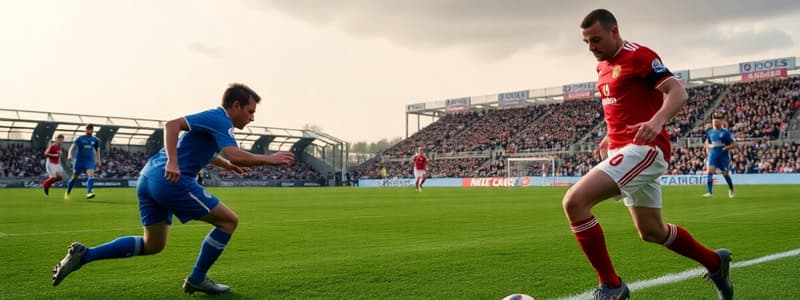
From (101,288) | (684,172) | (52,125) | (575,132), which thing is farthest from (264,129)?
(101,288)

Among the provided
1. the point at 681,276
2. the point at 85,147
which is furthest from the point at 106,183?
the point at 681,276

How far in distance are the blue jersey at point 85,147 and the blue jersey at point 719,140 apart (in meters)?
17.2

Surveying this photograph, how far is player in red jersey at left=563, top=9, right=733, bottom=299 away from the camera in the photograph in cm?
386

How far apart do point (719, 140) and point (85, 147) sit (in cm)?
1767

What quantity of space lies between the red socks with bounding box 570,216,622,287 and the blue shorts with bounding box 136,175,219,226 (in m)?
2.52

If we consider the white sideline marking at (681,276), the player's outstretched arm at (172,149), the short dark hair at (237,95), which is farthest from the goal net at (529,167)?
the player's outstretched arm at (172,149)

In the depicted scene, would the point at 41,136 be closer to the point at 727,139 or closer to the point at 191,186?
the point at 727,139

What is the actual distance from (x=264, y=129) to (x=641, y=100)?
53.2 m

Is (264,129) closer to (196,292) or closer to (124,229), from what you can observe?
(124,229)

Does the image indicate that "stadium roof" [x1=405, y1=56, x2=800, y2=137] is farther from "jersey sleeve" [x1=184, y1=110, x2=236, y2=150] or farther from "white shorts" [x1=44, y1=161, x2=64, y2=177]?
"jersey sleeve" [x1=184, y1=110, x2=236, y2=150]

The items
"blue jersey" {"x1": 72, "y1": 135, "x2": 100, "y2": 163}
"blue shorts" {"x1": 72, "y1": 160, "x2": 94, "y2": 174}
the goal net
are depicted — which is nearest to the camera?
"blue jersey" {"x1": 72, "y1": 135, "x2": 100, "y2": 163}

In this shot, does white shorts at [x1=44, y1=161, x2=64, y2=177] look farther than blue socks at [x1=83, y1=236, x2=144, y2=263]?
Yes

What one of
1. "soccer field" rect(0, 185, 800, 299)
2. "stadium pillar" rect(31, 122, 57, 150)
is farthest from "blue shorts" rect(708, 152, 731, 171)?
"stadium pillar" rect(31, 122, 57, 150)

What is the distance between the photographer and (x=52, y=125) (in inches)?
1777
